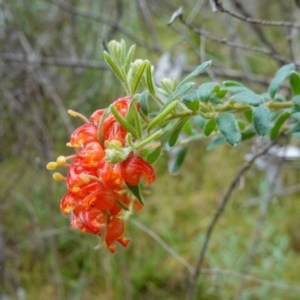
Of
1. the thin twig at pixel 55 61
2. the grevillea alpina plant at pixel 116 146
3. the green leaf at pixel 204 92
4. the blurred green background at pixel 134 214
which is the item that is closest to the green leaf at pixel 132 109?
the grevillea alpina plant at pixel 116 146

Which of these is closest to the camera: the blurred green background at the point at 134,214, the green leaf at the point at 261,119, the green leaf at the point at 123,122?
the green leaf at the point at 123,122

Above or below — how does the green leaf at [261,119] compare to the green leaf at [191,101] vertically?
below

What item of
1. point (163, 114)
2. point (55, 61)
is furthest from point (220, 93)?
point (55, 61)

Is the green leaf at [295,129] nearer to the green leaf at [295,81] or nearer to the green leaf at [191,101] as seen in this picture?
the green leaf at [295,81]

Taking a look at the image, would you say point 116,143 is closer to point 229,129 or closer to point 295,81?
point 229,129

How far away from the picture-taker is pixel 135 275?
1.48 meters

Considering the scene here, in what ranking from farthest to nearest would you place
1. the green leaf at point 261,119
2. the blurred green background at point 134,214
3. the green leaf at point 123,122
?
1. the blurred green background at point 134,214
2. the green leaf at point 261,119
3. the green leaf at point 123,122

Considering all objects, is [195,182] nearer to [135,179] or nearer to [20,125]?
[20,125]

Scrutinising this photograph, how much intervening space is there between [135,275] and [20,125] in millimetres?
609

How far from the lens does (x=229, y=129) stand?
0.44 metres

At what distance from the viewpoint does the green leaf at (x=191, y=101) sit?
427 millimetres

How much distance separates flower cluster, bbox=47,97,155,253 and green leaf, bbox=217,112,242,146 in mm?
85

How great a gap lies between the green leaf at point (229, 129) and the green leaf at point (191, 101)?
0.03m

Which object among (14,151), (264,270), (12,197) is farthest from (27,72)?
(264,270)
